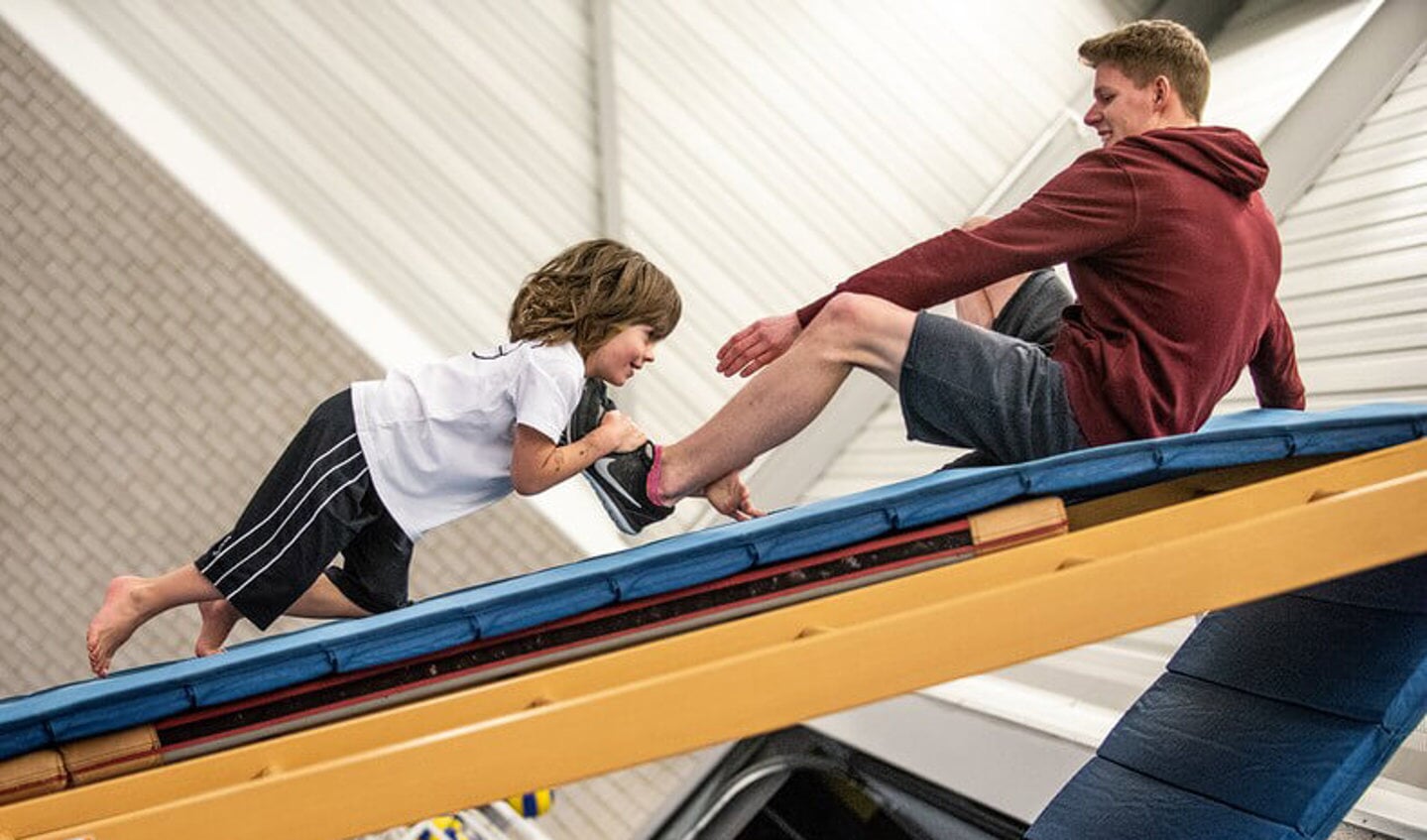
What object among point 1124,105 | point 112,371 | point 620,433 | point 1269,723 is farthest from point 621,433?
point 112,371

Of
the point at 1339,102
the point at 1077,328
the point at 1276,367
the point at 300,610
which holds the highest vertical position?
the point at 300,610

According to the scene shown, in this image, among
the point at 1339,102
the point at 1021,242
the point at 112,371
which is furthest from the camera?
the point at 112,371

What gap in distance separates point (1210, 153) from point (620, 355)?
100 centimetres

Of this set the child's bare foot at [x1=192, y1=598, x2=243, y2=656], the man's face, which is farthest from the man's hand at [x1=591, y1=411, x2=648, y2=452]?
the man's face

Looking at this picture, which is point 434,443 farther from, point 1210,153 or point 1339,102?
point 1339,102

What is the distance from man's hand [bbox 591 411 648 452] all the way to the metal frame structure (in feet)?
2.01

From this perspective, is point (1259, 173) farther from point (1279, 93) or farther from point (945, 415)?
point (1279, 93)

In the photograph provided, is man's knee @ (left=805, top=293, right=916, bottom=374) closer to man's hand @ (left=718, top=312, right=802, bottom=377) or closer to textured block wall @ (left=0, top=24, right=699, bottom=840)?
man's hand @ (left=718, top=312, right=802, bottom=377)

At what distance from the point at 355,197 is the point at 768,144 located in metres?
1.57

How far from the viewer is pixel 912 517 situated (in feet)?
6.02

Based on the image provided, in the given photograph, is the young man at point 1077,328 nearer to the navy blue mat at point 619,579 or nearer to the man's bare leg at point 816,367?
the man's bare leg at point 816,367

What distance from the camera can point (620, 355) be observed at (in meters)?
2.40

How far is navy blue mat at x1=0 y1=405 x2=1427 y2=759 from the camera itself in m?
1.72

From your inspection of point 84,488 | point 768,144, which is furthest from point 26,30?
point 768,144
